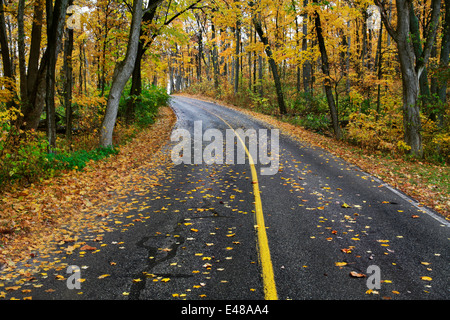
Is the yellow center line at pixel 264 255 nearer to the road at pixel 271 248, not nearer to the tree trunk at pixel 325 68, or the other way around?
the road at pixel 271 248

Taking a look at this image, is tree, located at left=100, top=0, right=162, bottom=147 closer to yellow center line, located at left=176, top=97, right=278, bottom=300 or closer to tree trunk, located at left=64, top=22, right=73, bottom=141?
tree trunk, located at left=64, top=22, right=73, bottom=141

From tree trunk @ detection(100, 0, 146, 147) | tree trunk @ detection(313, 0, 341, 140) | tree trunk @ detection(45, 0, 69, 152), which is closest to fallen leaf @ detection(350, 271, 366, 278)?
tree trunk @ detection(45, 0, 69, 152)

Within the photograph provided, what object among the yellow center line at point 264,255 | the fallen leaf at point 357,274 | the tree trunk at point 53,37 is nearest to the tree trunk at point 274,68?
the tree trunk at point 53,37

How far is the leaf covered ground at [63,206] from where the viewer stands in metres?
4.82

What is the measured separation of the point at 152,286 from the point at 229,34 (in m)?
36.5

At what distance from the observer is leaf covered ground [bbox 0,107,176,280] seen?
4.82m

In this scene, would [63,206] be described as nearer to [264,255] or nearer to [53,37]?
[264,255]

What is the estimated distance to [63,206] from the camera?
6453mm

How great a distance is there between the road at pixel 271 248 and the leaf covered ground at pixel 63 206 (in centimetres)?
65

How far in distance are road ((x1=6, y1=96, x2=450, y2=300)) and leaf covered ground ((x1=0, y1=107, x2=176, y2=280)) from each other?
65 cm

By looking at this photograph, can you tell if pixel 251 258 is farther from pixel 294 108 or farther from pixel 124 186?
pixel 294 108

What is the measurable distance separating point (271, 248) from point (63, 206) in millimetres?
4608
